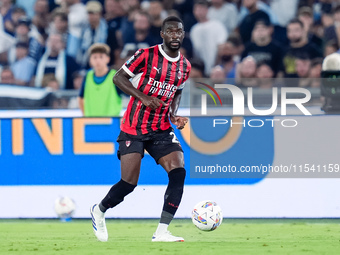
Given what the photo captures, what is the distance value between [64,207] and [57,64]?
446cm

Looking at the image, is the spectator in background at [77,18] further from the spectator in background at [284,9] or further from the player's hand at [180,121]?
the player's hand at [180,121]

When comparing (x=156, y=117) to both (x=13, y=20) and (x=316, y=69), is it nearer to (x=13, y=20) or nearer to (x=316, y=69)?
(x=316, y=69)

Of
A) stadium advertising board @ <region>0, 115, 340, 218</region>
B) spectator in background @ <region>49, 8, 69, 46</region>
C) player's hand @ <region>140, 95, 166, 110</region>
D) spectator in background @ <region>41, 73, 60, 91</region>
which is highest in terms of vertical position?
spectator in background @ <region>49, 8, 69, 46</region>

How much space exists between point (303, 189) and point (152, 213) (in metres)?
1.83

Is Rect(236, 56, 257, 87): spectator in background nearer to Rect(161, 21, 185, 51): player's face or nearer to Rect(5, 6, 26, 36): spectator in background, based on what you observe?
Rect(161, 21, 185, 51): player's face

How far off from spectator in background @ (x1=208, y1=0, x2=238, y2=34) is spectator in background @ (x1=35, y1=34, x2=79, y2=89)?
2.54m

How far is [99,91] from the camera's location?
33.6ft

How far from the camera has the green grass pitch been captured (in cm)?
614

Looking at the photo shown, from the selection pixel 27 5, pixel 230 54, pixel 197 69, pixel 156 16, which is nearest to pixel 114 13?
pixel 156 16

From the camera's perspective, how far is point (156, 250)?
20.0 ft

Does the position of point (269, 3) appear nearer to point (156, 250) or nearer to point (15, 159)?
point (15, 159)

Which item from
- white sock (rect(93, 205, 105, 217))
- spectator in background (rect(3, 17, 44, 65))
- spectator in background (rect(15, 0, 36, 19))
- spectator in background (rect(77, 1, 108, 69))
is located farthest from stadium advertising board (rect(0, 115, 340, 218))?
spectator in background (rect(15, 0, 36, 19))

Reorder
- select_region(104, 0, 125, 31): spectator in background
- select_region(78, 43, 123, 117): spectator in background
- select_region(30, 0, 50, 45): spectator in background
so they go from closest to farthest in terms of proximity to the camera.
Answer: select_region(78, 43, 123, 117): spectator in background → select_region(104, 0, 125, 31): spectator in background → select_region(30, 0, 50, 45): spectator in background

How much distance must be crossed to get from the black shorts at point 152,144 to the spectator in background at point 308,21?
19.3 ft
